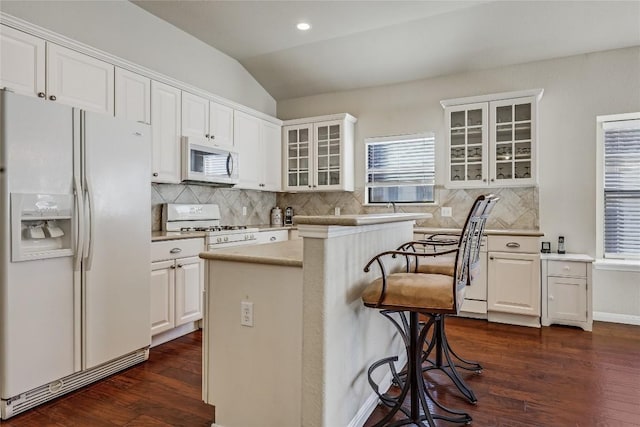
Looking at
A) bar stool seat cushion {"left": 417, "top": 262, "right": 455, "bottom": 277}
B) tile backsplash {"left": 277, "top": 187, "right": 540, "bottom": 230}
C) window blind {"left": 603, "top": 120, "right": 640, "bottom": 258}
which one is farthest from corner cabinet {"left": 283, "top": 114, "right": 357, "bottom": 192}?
window blind {"left": 603, "top": 120, "right": 640, "bottom": 258}

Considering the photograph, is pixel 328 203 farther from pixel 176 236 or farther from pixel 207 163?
pixel 176 236

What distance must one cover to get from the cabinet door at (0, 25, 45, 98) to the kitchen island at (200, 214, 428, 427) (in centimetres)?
181

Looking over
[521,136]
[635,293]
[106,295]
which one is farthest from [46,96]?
[635,293]

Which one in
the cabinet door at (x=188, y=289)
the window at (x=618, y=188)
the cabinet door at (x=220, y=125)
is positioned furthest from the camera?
the cabinet door at (x=220, y=125)

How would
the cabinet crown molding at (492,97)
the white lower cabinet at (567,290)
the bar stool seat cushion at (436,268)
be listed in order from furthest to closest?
the cabinet crown molding at (492,97)
the white lower cabinet at (567,290)
the bar stool seat cushion at (436,268)

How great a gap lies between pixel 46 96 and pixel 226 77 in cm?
239

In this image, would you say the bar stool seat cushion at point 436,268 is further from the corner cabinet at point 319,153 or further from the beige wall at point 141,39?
the beige wall at point 141,39

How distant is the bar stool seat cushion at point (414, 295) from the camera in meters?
1.66

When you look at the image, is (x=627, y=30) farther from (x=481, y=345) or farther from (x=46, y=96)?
(x=46, y=96)

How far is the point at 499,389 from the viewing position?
2.38 metres

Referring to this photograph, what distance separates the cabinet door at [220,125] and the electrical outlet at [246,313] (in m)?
2.70

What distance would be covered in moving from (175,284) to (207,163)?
4.51 feet

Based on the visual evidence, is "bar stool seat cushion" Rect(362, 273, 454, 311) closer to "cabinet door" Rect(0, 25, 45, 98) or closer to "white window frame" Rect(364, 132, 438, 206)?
"cabinet door" Rect(0, 25, 45, 98)

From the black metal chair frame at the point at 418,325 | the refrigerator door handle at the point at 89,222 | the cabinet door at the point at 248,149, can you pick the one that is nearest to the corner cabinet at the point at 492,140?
the black metal chair frame at the point at 418,325
